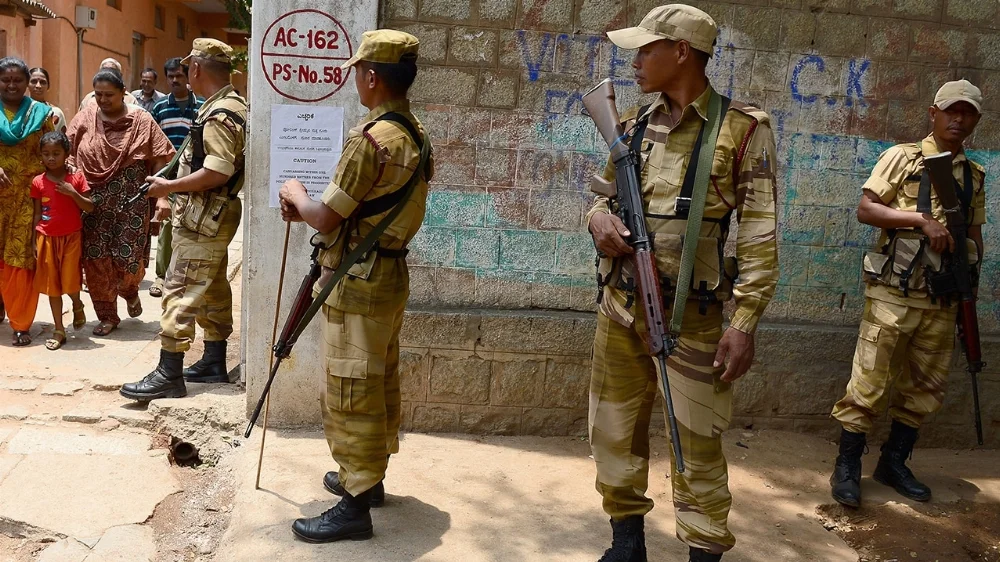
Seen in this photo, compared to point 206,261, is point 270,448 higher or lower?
lower

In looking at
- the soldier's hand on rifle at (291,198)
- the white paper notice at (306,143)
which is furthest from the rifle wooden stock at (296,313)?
the white paper notice at (306,143)

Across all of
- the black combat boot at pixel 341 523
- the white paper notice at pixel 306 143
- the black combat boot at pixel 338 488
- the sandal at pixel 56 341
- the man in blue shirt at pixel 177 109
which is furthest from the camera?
the man in blue shirt at pixel 177 109

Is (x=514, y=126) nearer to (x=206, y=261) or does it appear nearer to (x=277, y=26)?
(x=277, y=26)

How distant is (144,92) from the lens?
9922mm

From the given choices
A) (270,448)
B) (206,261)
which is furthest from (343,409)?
(206,261)

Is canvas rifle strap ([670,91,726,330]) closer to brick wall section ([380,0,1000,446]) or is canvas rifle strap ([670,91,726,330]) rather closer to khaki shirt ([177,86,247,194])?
brick wall section ([380,0,1000,446])

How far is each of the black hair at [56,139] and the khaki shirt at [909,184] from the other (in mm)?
5232

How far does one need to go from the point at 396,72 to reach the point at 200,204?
7.40 ft

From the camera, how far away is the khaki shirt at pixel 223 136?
522cm

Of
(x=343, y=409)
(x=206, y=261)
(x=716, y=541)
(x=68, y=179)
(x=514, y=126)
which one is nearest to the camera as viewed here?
(x=716, y=541)

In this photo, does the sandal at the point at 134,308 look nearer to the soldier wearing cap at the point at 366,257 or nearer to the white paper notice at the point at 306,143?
the white paper notice at the point at 306,143

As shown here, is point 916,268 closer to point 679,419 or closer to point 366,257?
point 679,419

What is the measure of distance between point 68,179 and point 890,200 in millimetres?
5421

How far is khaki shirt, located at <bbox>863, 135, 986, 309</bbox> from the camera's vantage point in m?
4.56
